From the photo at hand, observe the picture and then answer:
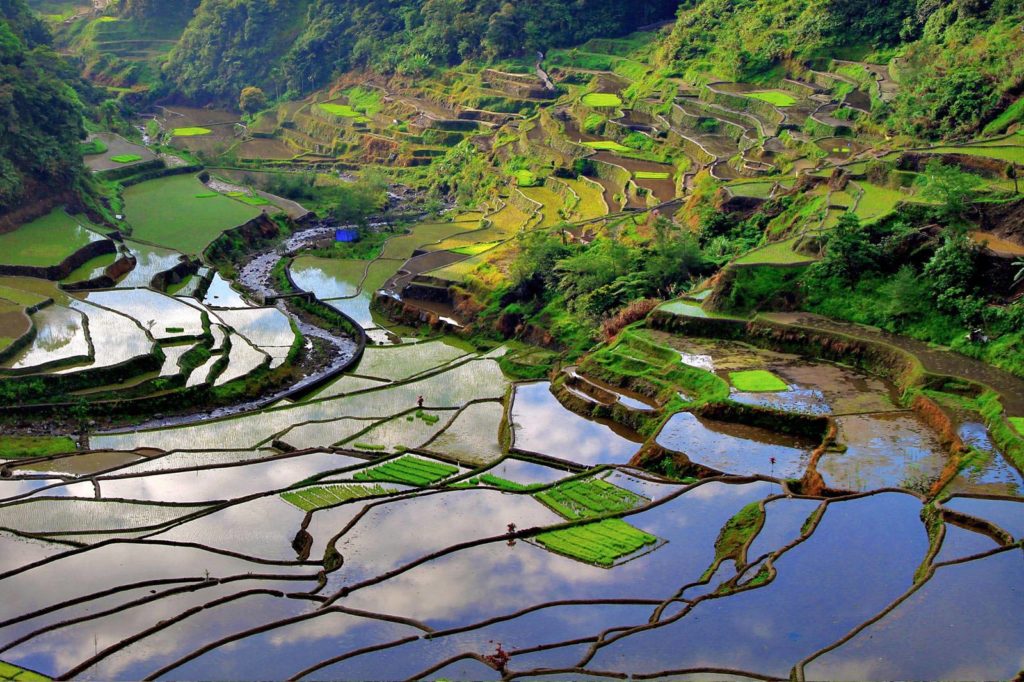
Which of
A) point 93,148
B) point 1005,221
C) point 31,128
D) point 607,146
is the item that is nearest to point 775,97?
point 607,146

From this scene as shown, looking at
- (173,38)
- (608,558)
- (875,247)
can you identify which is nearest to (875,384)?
(875,247)

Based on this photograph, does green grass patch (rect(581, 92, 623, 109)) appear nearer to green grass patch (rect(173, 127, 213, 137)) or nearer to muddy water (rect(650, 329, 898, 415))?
green grass patch (rect(173, 127, 213, 137))

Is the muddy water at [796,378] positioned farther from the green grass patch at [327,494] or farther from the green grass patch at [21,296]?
the green grass patch at [21,296]

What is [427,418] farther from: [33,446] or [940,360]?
[940,360]

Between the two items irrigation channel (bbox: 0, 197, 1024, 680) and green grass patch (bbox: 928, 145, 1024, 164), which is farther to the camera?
green grass patch (bbox: 928, 145, 1024, 164)

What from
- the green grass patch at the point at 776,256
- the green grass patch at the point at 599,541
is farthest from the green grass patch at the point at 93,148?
the green grass patch at the point at 599,541

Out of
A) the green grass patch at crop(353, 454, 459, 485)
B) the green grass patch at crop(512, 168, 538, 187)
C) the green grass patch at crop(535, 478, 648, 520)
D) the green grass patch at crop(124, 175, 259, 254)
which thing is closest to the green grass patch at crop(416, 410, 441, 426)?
the green grass patch at crop(353, 454, 459, 485)

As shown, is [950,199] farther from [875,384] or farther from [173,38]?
[173,38]
